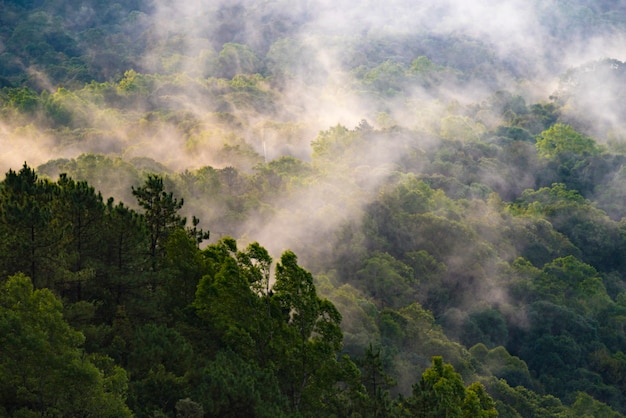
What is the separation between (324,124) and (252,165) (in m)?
43.1

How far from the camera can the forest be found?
1221 inches

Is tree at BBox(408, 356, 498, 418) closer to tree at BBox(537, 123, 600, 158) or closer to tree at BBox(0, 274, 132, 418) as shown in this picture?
tree at BBox(0, 274, 132, 418)

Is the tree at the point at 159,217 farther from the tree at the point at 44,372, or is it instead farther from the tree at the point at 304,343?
the tree at the point at 44,372

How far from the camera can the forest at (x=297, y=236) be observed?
102ft

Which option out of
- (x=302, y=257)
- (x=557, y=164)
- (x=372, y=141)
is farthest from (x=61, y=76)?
(x=302, y=257)

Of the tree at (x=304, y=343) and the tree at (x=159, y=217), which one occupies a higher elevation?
the tree at (x=159, y=217)

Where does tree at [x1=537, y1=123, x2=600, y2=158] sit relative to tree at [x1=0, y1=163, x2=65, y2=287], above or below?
above

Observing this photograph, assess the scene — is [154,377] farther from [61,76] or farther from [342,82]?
[342,82]

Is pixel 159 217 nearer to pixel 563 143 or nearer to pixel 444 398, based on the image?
pixel 444 398

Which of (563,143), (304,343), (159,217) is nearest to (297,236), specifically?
(159,217)

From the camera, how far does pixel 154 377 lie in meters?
30.2

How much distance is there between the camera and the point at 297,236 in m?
72.6

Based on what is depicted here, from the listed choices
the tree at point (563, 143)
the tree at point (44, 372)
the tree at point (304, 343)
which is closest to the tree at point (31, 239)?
the tree at point (44, 372)

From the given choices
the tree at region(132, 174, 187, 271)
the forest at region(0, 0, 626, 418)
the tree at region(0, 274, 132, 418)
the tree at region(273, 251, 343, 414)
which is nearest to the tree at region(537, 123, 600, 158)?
the forest at region(0, 0, 626, 418)
